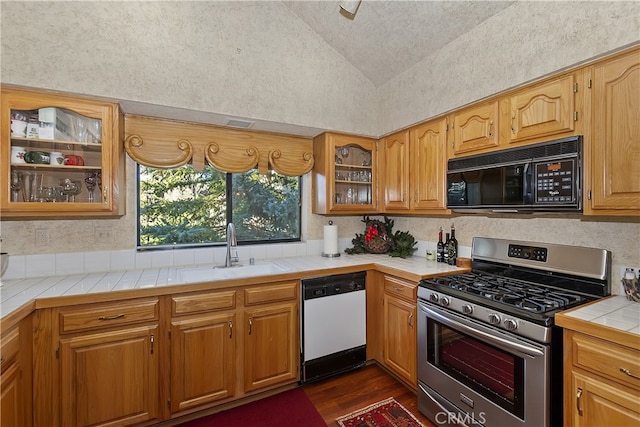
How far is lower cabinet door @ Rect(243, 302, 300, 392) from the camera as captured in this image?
2.21m

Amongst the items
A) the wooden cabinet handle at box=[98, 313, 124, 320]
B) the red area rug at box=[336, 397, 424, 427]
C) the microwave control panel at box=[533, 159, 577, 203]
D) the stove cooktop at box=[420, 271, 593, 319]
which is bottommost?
the red area rug at box=[336, 397, 424, 427]

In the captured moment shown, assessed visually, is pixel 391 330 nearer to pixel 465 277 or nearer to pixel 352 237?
pixel 465 277

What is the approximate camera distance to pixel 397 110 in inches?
114

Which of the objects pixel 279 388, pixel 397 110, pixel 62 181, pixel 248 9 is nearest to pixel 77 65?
pixel 62 181

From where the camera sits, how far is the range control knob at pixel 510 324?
1.51 metres

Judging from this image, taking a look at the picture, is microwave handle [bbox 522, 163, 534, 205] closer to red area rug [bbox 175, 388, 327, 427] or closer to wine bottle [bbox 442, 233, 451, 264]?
wine bottle [bbox 442, 233, 451, 264]

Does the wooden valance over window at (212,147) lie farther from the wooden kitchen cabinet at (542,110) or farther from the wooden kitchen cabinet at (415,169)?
the wooden kitchen cabinet at (542,110)

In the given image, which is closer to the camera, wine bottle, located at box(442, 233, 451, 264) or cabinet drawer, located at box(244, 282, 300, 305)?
cabinet drawer, located at box(244, 282, 300, 305)

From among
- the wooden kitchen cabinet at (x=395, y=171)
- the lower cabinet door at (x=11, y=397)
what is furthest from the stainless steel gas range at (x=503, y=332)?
the lower cabinet door at (x=11, y=397)

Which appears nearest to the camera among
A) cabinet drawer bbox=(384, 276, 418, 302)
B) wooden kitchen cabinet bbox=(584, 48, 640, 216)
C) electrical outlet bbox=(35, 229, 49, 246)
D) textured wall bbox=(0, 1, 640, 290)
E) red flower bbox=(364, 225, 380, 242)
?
wooden kitchen cabinet bbox=(584, 48, 640, 216)

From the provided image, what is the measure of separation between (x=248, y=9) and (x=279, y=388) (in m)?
3.10

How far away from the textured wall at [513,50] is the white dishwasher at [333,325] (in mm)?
1630

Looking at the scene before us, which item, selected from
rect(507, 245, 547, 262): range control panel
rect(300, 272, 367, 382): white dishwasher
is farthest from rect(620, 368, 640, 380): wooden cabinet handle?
rect(300, 272, 367, 382): white dishwasher

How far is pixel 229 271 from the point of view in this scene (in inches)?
100
